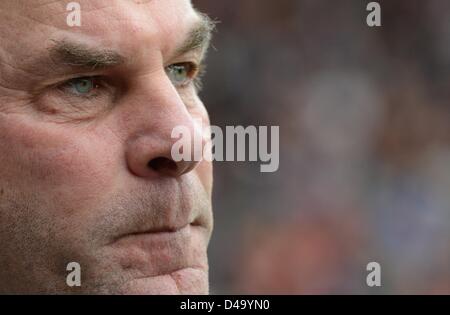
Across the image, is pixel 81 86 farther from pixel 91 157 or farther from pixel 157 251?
pixel 157 251

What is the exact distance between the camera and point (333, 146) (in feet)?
18.3

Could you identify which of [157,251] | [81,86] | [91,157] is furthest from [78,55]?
[157,251]

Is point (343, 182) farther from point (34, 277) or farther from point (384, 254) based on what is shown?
point (34, 277)

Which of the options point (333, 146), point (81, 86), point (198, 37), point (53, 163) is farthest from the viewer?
point (333, 146)

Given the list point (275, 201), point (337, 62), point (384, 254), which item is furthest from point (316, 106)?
point (384, 254)

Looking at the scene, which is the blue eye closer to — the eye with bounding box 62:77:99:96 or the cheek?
the eye with bounding box 62:77:99:96

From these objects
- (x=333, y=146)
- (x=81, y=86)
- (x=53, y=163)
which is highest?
(x=333, y=146)

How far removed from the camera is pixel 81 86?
2.00 meters

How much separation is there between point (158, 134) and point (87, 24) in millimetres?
302

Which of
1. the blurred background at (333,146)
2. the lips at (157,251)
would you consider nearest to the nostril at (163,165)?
the lips at (157,251)

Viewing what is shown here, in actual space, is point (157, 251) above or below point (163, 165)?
below

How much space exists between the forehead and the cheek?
20 centimetres

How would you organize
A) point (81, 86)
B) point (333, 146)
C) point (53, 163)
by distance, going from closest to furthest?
point (53, 163) → point (81, 86) → point (333, 146)

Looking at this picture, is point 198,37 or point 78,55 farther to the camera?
point 198,37
